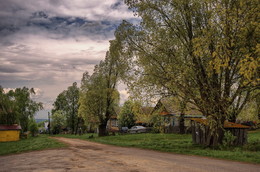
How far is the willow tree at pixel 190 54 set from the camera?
17.3 metres

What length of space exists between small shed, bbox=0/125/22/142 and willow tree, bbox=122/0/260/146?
28616 millimetres

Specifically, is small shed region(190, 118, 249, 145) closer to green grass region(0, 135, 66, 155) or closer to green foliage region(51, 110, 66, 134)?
green grass region(0, 135, 66, 155)

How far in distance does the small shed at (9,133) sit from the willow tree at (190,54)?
28.6m

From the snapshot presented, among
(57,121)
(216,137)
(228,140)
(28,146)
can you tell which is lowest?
(28,146)

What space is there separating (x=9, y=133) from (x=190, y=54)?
33584 millimetres

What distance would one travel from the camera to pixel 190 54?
19.6 meters

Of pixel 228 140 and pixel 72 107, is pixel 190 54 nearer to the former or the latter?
pixel 228 140

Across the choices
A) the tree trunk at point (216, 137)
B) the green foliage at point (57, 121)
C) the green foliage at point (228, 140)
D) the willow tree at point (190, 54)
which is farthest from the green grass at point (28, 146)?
the green foliage at point (57, 121)

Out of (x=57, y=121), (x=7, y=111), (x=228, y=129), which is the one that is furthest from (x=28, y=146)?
(x=57, y=121)

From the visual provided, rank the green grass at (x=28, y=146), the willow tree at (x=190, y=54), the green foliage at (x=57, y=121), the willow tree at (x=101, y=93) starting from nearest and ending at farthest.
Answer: the willow tree at (x=190, y=54) → the green grass at (x=28, y=146) → the willow tree at (x=101, y=93) → the green foliage at (x=57, y=121)

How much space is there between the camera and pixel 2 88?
132 ft

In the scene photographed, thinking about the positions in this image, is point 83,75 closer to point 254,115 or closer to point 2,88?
point 2,88

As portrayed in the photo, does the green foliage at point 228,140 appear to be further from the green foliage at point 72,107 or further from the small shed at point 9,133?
the green foliage at point 72,107

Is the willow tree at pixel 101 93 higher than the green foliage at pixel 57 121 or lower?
higher
